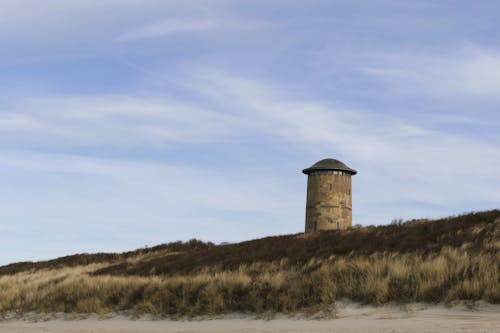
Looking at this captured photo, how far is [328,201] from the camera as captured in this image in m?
45.7

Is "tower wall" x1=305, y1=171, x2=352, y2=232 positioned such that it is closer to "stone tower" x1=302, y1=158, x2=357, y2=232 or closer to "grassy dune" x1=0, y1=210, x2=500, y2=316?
"stone tower" x1=302, y1=158, x2=357, y2=232

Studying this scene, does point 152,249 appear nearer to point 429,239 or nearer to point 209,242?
point 209,242

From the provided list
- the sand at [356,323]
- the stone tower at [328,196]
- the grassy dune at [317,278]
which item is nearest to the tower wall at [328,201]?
the stone tower at [328,196]

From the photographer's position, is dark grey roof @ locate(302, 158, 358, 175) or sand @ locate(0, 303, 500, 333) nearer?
sand @ locate(0, 303, 500, 333)

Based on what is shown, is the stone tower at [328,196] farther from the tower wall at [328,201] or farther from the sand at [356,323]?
the sand at [356,323]

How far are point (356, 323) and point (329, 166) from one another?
36.4 m

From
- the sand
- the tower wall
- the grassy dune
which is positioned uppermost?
the tower wall

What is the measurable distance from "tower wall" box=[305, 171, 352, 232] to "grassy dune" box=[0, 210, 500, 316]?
62.4 ft

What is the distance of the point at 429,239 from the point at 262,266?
5758 millimetres

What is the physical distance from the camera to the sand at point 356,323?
9344mm

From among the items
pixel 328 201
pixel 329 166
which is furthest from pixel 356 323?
pixel 329 166

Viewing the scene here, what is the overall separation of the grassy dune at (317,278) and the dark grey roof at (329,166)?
796 inches

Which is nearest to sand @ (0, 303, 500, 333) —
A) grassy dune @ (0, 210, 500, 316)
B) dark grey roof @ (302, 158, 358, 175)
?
grassy dune @ (0, 210, 500, 316)

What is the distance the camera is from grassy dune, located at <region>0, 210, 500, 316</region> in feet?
40.7
